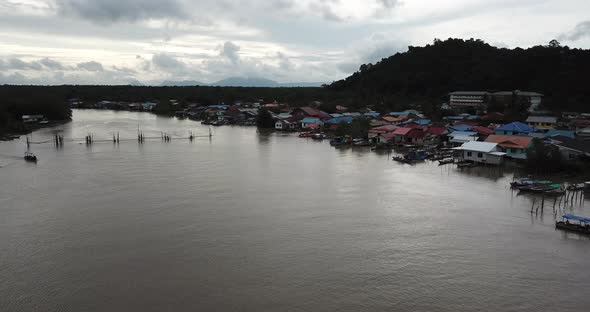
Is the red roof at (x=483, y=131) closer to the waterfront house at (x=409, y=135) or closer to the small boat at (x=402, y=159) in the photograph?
the waterfront house at (x=409, y=135)

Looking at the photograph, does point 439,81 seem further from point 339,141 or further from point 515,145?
point 515,145

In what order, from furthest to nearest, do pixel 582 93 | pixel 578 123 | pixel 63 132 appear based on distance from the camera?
pixel 582 93
pixel 63 132
pixel 578 123

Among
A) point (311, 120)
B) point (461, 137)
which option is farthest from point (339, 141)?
point (311, 120)

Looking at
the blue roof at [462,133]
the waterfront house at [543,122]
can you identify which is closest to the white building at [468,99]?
the waterfront house at [543,122]

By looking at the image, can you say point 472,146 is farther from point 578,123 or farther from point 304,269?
point 304,269

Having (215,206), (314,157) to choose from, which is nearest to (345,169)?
(314,157)

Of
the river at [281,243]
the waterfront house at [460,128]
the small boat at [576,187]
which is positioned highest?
the waterfront house at [460,128]
